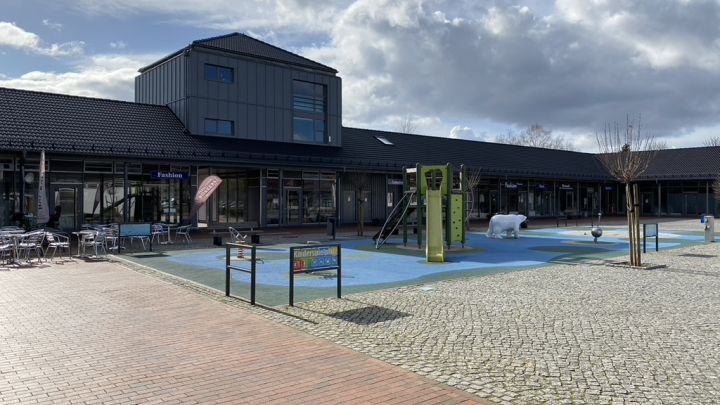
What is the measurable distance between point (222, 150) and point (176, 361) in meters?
20.8

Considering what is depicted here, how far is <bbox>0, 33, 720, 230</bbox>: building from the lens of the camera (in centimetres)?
2177

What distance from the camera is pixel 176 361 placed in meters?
5.79

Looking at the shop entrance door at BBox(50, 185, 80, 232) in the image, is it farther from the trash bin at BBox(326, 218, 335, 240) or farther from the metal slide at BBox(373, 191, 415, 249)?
the metal slide at BBox(373, 191, 415, 249)

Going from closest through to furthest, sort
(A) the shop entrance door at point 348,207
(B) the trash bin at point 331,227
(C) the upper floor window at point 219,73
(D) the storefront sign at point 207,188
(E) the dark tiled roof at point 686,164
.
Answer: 1. (D) the storefront sign at point 207,188
2. (B) the trash bin at point 331,227
3. (C) the upper floor window at point 219,73
4. (A) the shop entrance door at point 348,207
5. (E) the dark tiled roof at point 686,164

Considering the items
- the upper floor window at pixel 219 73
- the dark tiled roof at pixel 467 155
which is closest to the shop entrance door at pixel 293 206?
the dark tiled roof at pixel 467 155

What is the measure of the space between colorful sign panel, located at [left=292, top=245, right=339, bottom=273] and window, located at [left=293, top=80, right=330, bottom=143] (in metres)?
21.6

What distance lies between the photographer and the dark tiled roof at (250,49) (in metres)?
27.7

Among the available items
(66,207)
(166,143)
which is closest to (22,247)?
(66,207)

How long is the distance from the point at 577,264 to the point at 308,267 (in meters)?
8.28

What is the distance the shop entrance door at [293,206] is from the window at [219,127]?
13.6 ft

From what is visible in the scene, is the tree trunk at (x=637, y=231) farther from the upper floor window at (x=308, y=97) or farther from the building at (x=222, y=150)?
the upper floor window at (x=308, y=97)

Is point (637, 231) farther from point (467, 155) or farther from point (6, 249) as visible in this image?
point (467, 155)

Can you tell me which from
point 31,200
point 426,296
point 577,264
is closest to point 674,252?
point 577,264

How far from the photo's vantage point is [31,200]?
21.1m
